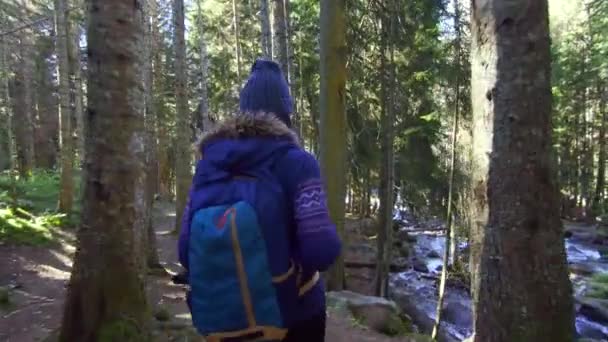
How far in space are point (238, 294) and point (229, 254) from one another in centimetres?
15

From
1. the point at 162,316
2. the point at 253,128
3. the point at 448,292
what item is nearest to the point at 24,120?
the point at 448,292

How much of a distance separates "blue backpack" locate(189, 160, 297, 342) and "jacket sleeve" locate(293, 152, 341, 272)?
5cm

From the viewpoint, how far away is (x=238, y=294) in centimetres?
190

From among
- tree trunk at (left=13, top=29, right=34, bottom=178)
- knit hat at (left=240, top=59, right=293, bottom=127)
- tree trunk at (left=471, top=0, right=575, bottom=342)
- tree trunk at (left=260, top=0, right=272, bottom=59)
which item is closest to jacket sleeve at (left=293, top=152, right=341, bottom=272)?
knit hat at (left=240, top=59, right=293, bottom=127)

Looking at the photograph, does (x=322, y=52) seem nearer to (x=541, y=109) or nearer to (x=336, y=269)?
(x=336, y=269)

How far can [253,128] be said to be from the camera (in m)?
2.12

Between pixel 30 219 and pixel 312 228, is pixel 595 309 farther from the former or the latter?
pixel 30 219

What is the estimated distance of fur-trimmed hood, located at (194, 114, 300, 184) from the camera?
2.04 metres

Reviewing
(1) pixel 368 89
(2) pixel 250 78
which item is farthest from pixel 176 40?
(2) pixel 250 78

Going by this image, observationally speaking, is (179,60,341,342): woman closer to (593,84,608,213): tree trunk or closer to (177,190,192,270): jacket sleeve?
(177,190,192,270): jacket sleeve

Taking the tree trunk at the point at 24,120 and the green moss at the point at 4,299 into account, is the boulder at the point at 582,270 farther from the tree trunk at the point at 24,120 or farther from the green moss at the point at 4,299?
the tree trunk at the point at 24,120

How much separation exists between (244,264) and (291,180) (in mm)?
363

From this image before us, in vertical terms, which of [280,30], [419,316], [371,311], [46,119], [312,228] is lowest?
[419,316]

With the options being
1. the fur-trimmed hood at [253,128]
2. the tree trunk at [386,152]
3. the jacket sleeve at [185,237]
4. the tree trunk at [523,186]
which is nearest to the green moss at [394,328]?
the tree trunk at [386,152]
